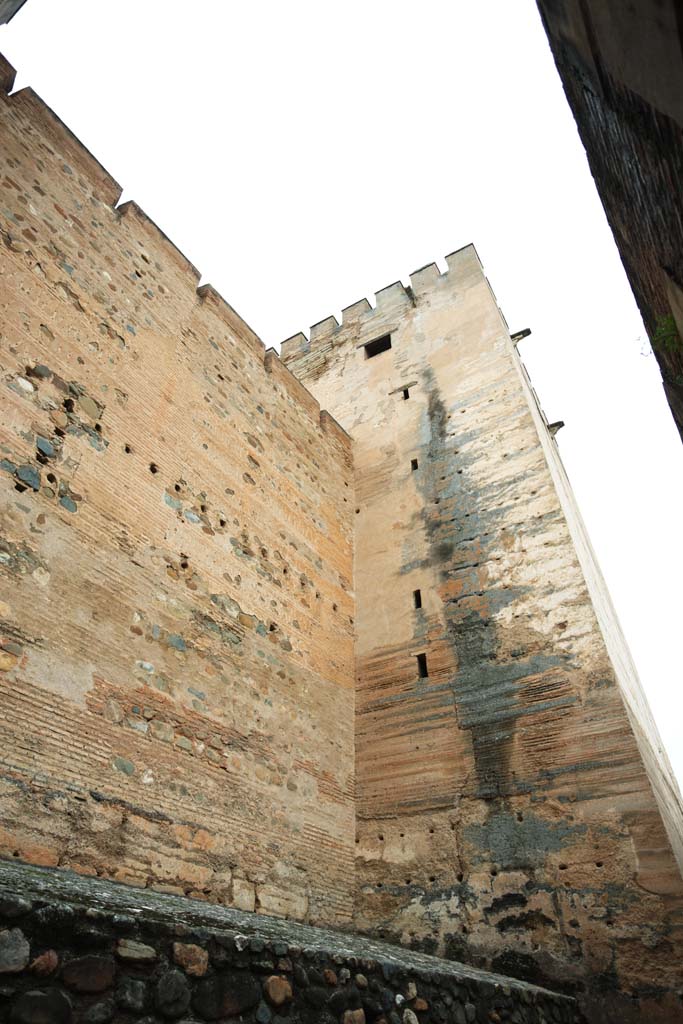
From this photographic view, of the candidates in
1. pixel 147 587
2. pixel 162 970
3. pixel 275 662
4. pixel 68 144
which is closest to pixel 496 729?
pixel 275 662

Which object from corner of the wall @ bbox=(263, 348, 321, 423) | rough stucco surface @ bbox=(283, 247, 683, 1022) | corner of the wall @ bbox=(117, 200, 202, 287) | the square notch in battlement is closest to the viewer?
rough stucco surface @ bbox=(283, 247, 683, 1022)

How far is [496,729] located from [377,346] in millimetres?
7182

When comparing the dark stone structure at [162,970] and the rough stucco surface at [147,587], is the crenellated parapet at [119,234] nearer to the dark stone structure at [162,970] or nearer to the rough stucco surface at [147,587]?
the rough stucco surface at [147,587]

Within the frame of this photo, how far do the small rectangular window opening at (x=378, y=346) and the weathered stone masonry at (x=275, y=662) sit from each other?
3.08 meters

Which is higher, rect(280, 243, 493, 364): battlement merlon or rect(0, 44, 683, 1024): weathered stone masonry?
rect(280, 243, 493, 364): battlement merlon

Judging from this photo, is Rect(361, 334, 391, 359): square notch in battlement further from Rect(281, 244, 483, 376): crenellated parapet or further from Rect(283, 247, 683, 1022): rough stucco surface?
Rect(283, 247, 683, 1022): rough stucco surface

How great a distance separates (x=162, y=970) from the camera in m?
2.27

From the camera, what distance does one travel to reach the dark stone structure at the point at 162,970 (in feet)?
6.48

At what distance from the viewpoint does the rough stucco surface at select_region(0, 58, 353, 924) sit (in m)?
4.10

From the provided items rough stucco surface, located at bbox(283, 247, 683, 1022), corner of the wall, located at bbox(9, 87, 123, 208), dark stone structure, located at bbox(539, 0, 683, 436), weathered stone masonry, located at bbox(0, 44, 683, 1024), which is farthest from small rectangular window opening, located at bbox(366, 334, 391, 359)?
dark stone structure, located at bbox(539, 0, 683, 436)

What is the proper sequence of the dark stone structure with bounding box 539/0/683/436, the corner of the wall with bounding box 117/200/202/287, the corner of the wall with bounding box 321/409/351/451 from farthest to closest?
the corner of the wall with bounding box 321/409/351/451 → the corner of the wall with bounding box 117/200/202/287 → the dark stone structure with bounding box 539/0/683/436

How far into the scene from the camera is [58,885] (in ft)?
8.58

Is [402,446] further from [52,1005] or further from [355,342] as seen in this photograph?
[52,1005]

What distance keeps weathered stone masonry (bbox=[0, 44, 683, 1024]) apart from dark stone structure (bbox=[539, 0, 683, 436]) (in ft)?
10.9
